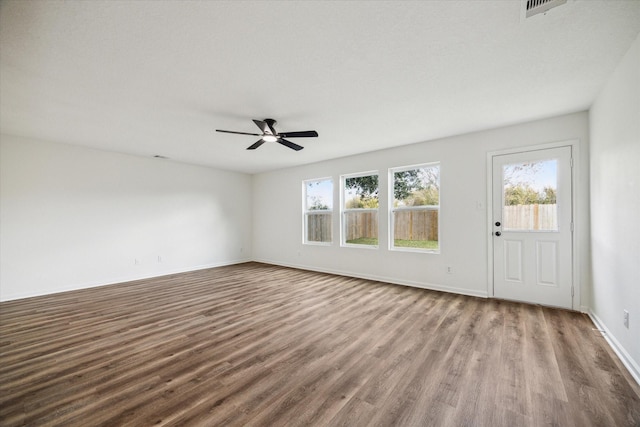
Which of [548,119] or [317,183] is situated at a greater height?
[548,119]

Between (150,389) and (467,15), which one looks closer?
(467,15)

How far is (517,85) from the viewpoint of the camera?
2.66 metres

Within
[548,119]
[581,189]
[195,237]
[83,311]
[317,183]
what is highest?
[548,119]

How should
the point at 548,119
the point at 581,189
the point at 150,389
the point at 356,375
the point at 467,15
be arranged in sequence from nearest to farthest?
the point at 467,15 → the point at 150,389 → the point at 356,375 → the point at 581,189 → the point at 548,119

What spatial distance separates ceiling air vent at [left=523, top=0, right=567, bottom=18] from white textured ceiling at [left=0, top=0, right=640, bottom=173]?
0.06m

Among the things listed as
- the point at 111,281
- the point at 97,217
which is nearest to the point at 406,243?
the point at 111,281

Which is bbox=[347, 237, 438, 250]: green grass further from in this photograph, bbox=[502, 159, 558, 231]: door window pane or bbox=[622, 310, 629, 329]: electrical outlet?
bbox=[622, 310, 629, 329]: electrical outlet

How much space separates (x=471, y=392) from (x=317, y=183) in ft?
16.7

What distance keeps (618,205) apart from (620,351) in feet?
4.20

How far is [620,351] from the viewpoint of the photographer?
7.42 ft

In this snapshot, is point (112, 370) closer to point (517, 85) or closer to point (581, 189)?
point (517, 85)

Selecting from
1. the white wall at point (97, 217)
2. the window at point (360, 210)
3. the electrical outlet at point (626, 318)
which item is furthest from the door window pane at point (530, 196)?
the white wall at point (97, 217)

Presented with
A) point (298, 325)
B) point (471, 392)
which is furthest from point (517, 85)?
point (298, 325)

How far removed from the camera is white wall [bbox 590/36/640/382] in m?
2.02
